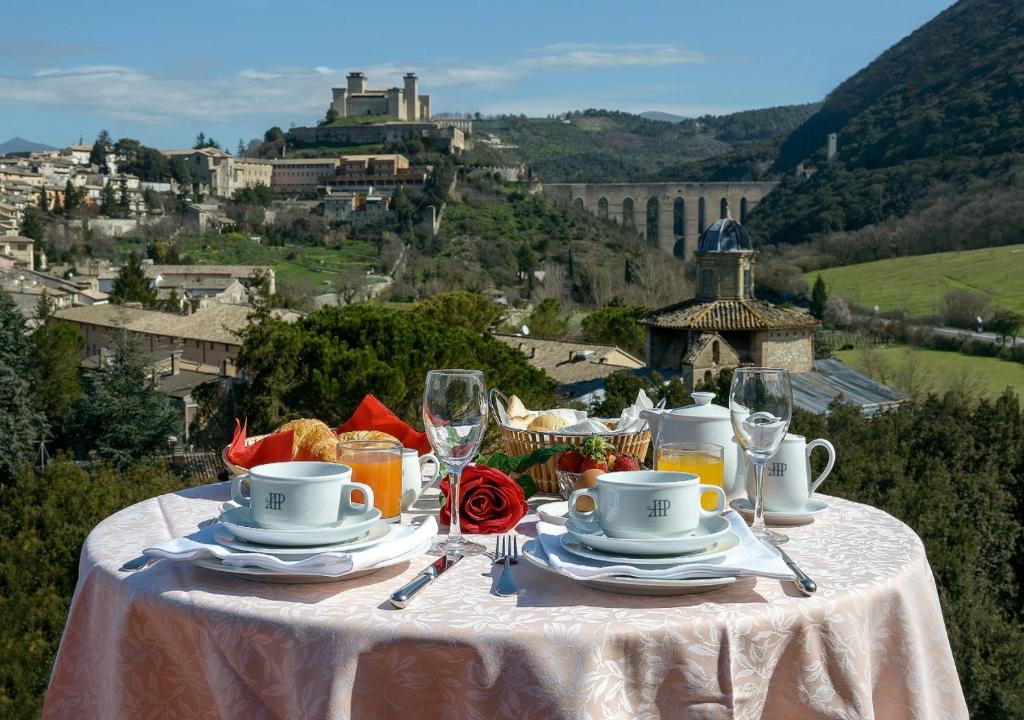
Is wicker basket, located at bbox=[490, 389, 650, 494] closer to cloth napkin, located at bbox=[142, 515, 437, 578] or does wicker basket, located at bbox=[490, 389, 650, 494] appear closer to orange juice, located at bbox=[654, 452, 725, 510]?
orange juice, located at bbox=[654, 452, 725, 510]

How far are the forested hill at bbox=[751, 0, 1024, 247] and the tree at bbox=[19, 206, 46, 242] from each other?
43193 mm

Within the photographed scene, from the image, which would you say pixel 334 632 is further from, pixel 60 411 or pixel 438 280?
pixel 438 280

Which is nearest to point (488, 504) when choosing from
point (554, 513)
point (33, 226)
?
point (554, 513)

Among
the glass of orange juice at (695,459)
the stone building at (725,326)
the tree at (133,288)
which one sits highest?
the glass of orange juice at (695,459)

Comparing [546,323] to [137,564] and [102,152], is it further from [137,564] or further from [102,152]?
[102,152]

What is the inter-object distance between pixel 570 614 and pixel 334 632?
313mm

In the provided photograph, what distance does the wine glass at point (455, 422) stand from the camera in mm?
1743

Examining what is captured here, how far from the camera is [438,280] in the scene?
52.9 metres

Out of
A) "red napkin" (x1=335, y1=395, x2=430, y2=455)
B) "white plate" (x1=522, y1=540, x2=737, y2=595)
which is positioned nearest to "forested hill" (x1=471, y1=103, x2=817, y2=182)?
"red napkin" (x1=335, y1=395, x2=430, y2=455)

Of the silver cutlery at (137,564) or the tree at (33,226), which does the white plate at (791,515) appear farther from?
the tree at (33,226)

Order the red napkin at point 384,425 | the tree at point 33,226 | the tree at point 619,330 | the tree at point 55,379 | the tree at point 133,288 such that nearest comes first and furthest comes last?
the red napkin at point 384,425 < the tree at point 55,379 < the tree at point 619,330 < the tree at point 133,288 < the tree at point 33,226

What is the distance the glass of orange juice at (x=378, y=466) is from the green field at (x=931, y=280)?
1425 inches

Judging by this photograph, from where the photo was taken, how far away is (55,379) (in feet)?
85.8

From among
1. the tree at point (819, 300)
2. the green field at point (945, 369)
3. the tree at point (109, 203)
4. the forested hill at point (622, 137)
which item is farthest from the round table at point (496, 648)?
the forested hill at point (622, 137)
